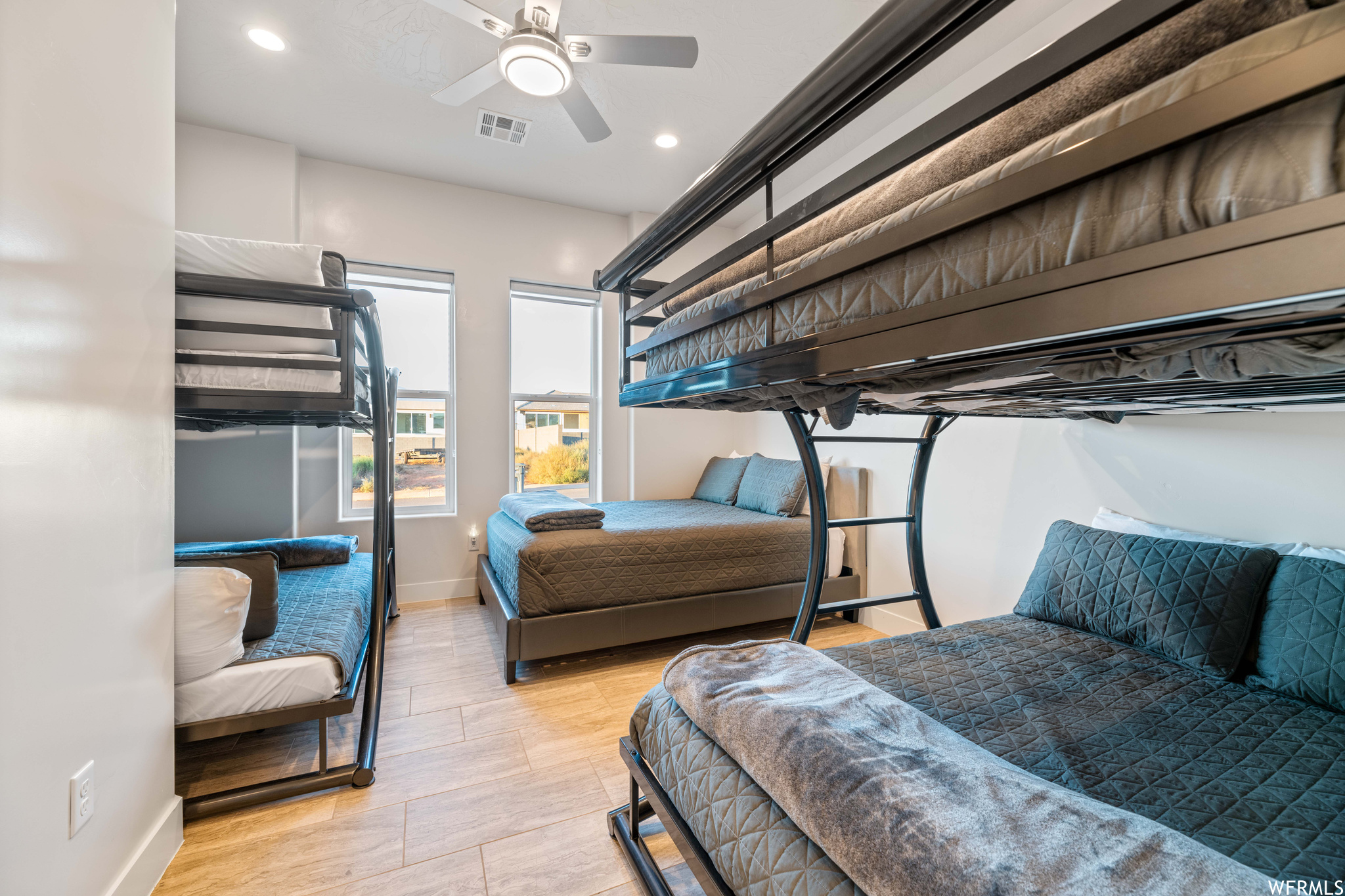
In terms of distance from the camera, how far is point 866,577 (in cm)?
312

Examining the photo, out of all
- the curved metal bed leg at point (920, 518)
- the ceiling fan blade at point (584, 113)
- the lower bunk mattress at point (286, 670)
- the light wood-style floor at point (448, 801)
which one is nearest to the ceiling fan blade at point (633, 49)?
the ceiling fan blade at point (584, 113)

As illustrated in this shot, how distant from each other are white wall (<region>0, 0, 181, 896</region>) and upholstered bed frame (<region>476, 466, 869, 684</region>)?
1.17 metres

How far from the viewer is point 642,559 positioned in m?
2.52

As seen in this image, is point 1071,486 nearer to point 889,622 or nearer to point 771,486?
point 889,622

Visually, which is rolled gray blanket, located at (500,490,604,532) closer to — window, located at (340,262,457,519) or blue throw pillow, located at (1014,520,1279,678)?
window, located at (340,262,457,519)

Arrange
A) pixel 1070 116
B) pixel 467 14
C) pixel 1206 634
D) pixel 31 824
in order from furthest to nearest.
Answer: pixel 467 14
pixel 1206 634
pixel 31 824
pixel 1070 116

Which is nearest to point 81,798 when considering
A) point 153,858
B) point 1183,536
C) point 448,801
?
point 153,858

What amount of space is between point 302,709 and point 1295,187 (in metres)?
2.18

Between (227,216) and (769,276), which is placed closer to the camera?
(769,276)

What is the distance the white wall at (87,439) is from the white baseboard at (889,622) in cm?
280

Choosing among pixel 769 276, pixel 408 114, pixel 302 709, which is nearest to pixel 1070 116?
pixel 769 276

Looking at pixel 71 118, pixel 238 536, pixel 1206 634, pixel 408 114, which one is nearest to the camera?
pixel 71 118

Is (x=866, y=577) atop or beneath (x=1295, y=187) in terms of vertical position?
beneath

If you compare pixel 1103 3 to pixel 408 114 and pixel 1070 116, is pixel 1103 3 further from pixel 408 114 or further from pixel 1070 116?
pixel 408 114
